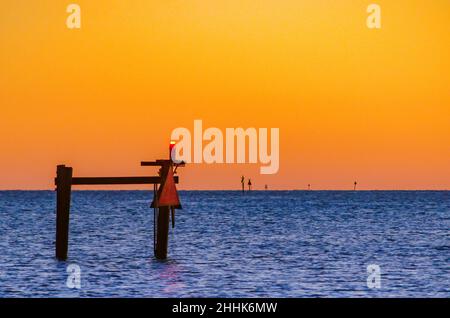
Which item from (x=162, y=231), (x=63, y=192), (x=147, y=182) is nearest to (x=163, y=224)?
(x=162, y=231)

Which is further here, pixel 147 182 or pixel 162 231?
pixel 162 231

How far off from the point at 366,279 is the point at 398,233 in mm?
35487

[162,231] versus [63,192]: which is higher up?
[63,192]

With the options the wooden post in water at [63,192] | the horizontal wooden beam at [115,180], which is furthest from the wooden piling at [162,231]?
the wooden post in water at [63,192]

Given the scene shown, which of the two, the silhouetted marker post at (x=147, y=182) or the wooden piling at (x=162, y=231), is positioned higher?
the silhouetted marker post at (x=147, y=182)

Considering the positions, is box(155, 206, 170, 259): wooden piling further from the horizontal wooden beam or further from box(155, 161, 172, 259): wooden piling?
the horizontal wooden beam

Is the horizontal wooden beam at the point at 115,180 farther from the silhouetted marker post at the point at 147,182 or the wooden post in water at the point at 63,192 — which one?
the wooden post in water at the point at 63,192

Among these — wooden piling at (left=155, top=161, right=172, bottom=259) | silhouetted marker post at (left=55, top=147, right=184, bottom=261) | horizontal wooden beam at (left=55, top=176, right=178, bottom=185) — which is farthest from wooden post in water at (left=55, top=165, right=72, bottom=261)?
wooden piling at (left=155, top=161, right=172, bottom=259)

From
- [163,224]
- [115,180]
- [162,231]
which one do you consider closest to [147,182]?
[115,180]

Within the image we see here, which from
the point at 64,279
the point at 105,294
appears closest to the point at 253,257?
the point at 64,279

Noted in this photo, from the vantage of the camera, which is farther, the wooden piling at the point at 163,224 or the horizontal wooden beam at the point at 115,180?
the horizontal wooden beam at the point at 115,180

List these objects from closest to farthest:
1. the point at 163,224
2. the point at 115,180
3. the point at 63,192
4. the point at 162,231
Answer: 1. the point at 63,192
2. the point at 163,224
3. the point at 115,180
4. the point at 162,231

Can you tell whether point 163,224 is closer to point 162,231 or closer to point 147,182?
point 162,231

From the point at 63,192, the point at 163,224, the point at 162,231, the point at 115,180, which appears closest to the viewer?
the point at 63,192
